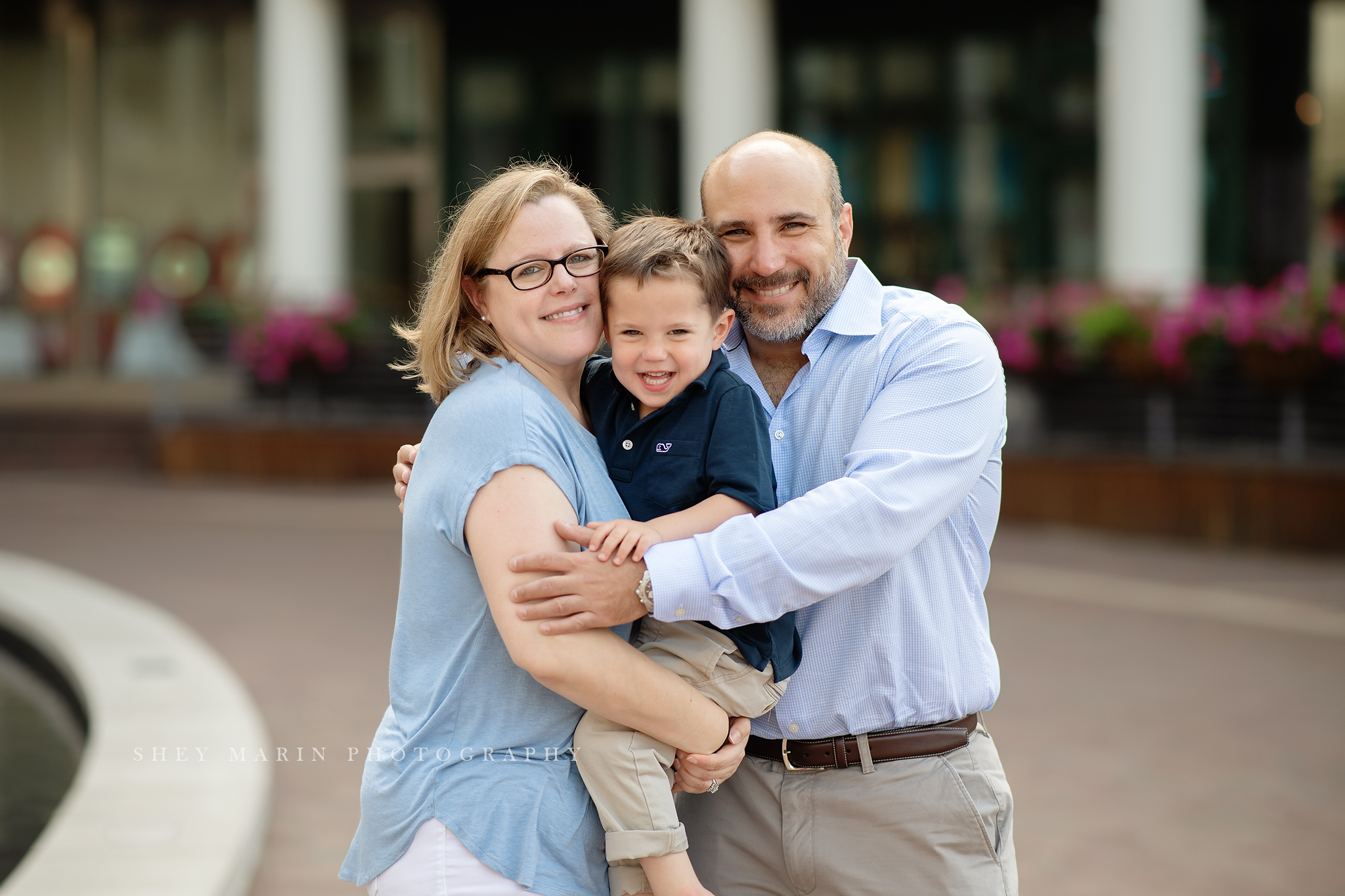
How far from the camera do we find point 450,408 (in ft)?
6.80

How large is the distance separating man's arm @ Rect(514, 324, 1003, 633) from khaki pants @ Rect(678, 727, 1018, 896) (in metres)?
0.42

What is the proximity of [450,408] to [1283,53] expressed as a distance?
→ 1551 cm

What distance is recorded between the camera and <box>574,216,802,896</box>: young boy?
2105mm

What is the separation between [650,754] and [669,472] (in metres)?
0.44

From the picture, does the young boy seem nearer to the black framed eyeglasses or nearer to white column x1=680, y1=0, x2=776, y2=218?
the black framed eyeglasses

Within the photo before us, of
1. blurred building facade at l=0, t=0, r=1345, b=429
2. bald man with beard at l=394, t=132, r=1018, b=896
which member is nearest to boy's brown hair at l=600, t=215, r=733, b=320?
bald man with beard at l=394, t=132, r=1018, b=896

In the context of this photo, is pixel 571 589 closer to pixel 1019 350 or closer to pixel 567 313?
pixel 567 313

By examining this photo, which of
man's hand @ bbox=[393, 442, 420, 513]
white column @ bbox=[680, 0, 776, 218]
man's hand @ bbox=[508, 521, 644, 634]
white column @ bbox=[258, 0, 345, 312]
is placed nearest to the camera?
man's hand @ bbox=[508, 521, 644, 634]

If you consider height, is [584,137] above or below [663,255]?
above

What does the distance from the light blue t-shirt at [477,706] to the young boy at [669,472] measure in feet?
0.18

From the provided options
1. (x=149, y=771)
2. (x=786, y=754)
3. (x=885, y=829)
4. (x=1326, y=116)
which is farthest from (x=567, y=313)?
(x=1326, y=116)

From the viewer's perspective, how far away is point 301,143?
1655 centimetres

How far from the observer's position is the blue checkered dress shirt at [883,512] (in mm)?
2111

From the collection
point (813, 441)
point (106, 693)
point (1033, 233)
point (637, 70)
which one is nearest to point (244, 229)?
point (637, 70)
